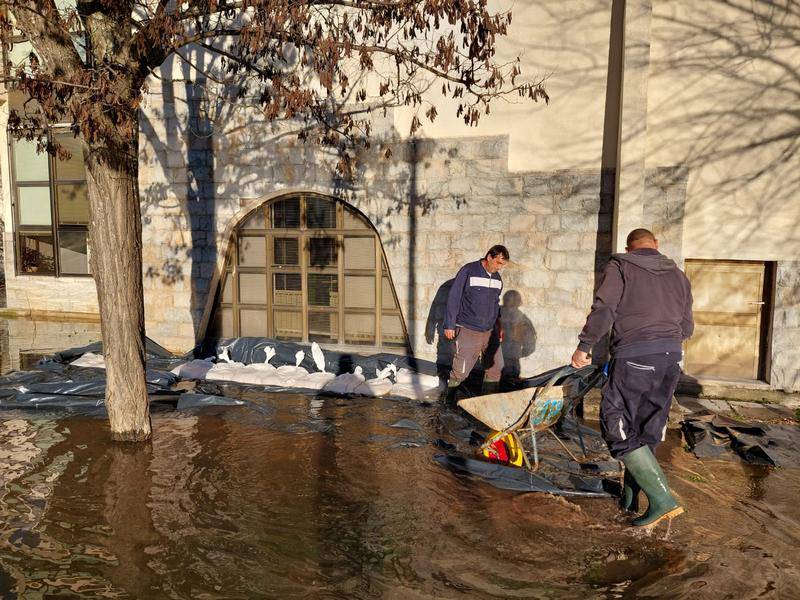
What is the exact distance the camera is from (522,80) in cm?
798

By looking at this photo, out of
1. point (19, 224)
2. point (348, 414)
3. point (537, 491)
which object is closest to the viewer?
point (537, 491)

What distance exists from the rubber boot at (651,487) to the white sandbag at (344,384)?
4.04 m

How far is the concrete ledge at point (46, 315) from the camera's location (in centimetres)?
1267

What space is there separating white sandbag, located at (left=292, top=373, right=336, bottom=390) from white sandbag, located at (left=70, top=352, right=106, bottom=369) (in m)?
2.71

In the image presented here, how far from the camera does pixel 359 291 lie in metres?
9.15

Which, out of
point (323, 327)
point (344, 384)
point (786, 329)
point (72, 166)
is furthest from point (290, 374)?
point (72, 166)

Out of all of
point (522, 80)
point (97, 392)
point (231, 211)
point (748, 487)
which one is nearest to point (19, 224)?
point (231, 211)

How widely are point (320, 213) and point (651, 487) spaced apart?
6187 millimetres

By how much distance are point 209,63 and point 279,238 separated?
2661 mm

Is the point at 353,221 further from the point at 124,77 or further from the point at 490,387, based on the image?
the point at 124,77

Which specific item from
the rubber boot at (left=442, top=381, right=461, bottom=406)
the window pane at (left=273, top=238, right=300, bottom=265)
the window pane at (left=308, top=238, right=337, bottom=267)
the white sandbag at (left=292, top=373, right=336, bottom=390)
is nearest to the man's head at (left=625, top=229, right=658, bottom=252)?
the rubber boot at (left=442, top=381, right=461, bottom=406)

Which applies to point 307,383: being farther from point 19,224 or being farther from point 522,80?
point 19,224

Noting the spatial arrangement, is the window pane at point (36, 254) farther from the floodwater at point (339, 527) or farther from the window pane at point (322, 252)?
the floodwater at point (339, 527)

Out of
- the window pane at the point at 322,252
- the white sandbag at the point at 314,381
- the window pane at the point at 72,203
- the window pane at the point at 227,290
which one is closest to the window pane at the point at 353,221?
the window pane at the point at 322,252
